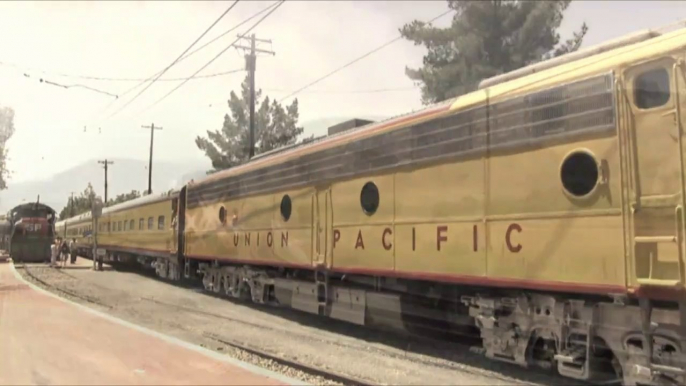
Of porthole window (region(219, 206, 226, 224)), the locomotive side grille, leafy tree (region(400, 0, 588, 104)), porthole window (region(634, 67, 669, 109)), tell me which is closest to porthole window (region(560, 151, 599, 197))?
the locomotive side grille

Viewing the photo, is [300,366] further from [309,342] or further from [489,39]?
[489,39]

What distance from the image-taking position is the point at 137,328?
10.8m

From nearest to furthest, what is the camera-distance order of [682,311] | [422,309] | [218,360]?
[682,311], [218,360], [422,309]

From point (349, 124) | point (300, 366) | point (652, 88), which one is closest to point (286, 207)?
point (349, 124)

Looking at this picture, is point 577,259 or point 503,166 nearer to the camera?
point 577,259

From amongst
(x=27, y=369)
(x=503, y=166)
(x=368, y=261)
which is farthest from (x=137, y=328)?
(x=503, y=166)

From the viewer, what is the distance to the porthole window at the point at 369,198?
9.10m

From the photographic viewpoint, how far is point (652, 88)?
566cm

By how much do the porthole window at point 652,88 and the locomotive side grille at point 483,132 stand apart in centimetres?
25

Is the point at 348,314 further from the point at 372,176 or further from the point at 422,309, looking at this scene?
the point at 372,176

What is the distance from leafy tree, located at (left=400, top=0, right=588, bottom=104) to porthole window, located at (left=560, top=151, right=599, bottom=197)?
1210 cm

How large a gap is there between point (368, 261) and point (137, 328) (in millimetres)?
4754

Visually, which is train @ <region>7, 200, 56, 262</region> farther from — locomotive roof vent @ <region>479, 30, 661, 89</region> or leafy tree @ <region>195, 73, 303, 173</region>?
locomotive roof vent @ <region>479, 30, 661, 89</region>

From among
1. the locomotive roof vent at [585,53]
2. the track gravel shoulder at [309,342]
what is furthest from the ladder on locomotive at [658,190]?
the track gravel shoulder at [309,342]
